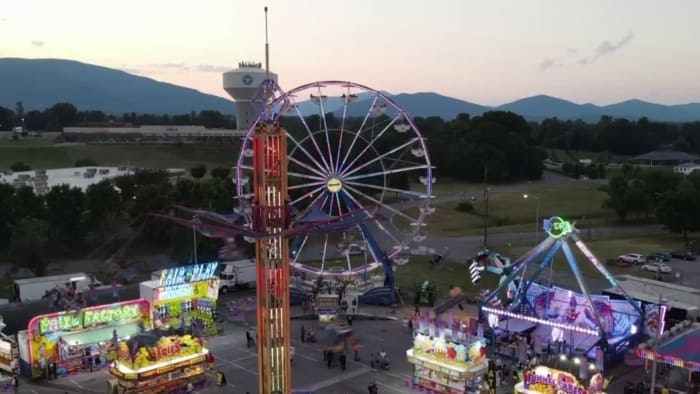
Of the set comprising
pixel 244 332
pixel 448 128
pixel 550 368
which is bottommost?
pixel 244 332

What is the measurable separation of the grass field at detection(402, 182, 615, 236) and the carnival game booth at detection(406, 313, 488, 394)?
4150cm

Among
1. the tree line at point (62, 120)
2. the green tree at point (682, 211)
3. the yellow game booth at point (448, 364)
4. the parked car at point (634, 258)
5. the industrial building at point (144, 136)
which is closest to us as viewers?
the yellow game booth at point (448, 364)

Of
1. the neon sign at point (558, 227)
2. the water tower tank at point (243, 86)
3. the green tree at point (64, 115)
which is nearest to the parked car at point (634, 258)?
the neon sign at point (558, 227)

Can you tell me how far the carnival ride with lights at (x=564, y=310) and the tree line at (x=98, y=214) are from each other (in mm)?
26686

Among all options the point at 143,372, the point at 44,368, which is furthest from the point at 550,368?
the point at 44,368

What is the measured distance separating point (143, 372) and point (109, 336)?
640 centimetres

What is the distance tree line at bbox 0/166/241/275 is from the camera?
55.1 meters

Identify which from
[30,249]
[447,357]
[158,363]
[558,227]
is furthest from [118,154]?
[447,357]

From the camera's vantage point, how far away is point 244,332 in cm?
3672

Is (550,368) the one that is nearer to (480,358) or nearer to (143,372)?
(480,358)

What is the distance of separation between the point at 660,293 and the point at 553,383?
1407 cm

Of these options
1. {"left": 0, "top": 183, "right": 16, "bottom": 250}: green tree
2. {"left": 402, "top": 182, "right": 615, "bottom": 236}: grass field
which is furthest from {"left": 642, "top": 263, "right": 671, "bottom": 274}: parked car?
{"left": 0, "top": 183, "right": 16, "bottom": 250}: green tree

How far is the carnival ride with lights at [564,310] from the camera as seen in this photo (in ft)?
97.1

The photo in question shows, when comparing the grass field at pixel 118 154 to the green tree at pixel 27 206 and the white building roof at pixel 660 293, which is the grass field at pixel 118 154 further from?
the white building roof at pixel 660 293
